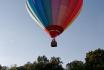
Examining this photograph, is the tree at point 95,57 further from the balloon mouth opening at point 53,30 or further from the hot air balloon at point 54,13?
the balloon mouth opening at point 53,30

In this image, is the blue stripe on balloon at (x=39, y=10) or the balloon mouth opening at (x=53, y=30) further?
the blue stripe on balloon at (x=39, y=10)

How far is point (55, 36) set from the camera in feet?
103

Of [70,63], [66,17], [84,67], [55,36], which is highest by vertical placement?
[70,63]

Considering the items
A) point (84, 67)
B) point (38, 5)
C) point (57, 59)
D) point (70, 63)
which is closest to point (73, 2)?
point (38, 5)

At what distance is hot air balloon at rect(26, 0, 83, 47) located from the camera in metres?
31.8

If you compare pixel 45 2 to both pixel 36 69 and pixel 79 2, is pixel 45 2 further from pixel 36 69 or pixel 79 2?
pixel 36 69

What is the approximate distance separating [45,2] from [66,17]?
7.67 ft

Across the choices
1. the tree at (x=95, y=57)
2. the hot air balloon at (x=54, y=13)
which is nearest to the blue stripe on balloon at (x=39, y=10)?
the hot air balloon at (x=54, y=13)

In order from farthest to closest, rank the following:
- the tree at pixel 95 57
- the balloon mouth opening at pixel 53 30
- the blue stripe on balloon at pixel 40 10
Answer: the tree at pixel 95 57 < the blue stripe on balloon at pixel 40 10 < the balloon mouth opening at pixel 53 30

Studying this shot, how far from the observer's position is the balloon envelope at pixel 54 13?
31.8 m

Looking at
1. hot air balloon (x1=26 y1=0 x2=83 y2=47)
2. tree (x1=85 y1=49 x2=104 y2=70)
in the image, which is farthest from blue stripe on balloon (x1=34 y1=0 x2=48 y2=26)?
tree (x1=85 y1=49 x2=104 y2=70)

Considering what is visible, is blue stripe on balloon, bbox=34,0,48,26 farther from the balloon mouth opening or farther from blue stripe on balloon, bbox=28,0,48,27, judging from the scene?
the balloon mouth opening

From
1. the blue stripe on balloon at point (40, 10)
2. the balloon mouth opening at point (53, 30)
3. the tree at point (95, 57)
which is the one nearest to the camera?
the balloon mouth opening at point (53, 30)

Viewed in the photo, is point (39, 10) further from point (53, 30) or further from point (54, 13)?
point (53, 30)
